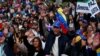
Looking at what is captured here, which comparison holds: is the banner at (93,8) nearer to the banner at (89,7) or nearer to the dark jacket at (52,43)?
the banner at (89,7)

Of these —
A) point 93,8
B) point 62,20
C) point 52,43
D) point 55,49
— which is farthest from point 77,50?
point 62,20

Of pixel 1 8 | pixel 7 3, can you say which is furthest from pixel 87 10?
pixel 7 3

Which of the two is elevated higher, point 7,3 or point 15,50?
point 15,50

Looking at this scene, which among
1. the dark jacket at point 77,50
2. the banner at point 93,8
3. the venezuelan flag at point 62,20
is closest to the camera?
the dark jacket at point 77,50

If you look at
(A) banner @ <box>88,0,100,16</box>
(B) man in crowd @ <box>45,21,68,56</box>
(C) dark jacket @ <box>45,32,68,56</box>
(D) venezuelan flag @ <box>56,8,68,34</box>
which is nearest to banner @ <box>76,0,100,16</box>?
(A) banner @ <box>88,0,100,16</box>

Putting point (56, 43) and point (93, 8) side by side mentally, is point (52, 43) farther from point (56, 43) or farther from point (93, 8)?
point (93, 8)

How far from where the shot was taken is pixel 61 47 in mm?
15250

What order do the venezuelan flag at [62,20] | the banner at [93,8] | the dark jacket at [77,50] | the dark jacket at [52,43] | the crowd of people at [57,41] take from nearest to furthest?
the dark jacket at [77,50]
the crowd of people at [57,41]
the dark jacket at [52,43]
the venezuelan flag at [62,20]
the banner at [93,8]

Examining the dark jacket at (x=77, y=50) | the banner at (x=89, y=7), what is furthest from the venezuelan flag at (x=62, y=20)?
the dark jacket at (x=77, y=50)

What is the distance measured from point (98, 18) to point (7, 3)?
25959 millimetres

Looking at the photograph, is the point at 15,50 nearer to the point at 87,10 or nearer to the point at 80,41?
the point at 80,41

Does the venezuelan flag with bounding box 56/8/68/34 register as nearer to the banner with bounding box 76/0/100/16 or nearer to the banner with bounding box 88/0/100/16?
the banner with bounding box 76/0/100/16

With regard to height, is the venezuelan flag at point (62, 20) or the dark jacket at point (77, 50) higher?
the dark jacket at point (77, 50)

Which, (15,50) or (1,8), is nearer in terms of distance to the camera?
(15,50)
